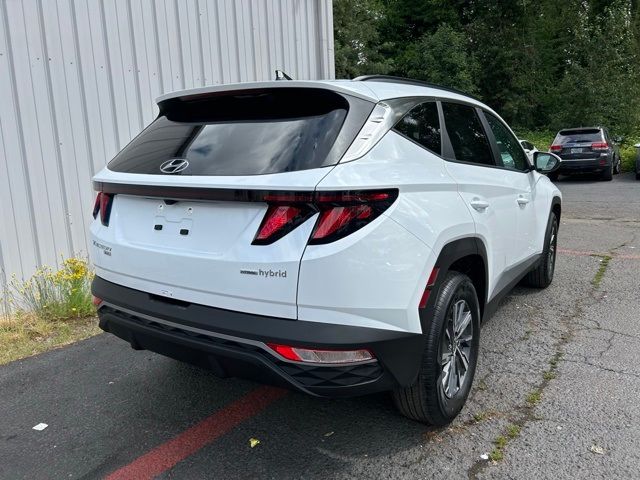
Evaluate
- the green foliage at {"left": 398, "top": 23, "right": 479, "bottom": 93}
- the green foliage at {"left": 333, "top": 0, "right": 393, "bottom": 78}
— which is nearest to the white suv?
the green foliage at {"left": 333, "top": 0, "right": 393, "bottom": 78}

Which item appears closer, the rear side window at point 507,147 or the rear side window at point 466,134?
the rear side window at point 466,134

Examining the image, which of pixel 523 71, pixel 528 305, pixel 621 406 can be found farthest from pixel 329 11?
pixel 523 71

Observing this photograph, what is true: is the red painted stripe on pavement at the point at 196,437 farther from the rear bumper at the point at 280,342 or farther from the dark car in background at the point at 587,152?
the dark car in background at the point at 587,152

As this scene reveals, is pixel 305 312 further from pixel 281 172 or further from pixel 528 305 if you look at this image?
pixel 528 305

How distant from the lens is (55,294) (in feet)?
16.4

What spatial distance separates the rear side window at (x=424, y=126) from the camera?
109 inches

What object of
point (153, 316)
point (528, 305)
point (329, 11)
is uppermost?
point (329, 11)

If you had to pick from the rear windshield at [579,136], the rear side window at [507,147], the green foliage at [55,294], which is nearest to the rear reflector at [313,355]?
the rear side window at [507,147]

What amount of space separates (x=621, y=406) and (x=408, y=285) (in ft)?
5.62

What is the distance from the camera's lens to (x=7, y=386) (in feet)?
12.1

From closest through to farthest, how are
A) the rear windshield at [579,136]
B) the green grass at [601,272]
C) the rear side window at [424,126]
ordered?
the rear side window at [424,126] < the green grass at [601,272] < the rear windshield at [579,136]

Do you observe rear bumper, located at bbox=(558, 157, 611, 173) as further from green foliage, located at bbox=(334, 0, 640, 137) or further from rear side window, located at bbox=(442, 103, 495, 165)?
rear side window, located at bbox=(442, 103, 495, 165)

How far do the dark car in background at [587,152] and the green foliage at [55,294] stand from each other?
15234 mm

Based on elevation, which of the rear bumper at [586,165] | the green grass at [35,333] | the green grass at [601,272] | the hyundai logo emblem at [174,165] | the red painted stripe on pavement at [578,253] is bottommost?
the rear bumper at [586,165]
